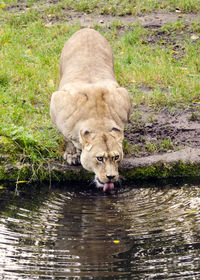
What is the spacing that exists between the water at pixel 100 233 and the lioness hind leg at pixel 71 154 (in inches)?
16.5

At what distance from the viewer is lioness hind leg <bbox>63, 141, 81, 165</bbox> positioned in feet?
23.0

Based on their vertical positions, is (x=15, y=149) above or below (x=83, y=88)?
below

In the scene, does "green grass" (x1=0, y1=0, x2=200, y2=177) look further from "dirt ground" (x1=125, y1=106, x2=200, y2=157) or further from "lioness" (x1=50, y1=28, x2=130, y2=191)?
"lioness" (x1=50, y1=28, x2=130, y2=191)

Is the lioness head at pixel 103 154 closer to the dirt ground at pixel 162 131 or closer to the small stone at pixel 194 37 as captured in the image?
the dirt ground at pixel 162 131


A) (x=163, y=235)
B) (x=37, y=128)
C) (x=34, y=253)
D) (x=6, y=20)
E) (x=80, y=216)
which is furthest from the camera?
(x=6, y=20)

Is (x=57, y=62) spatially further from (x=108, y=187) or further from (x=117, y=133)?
(x=108, y=187)

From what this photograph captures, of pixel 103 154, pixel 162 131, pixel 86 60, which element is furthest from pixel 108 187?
pixel 86 60

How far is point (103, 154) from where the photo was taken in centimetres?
605

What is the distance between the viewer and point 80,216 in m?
5.89

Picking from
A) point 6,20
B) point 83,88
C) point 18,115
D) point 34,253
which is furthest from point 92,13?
point 34,253

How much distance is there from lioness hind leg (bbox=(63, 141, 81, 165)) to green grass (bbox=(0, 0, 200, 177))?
0.47ft

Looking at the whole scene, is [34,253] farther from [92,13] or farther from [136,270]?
[92,13]

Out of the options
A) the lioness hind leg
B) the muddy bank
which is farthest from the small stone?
the lioness hind leg

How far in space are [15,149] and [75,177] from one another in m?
0.89
